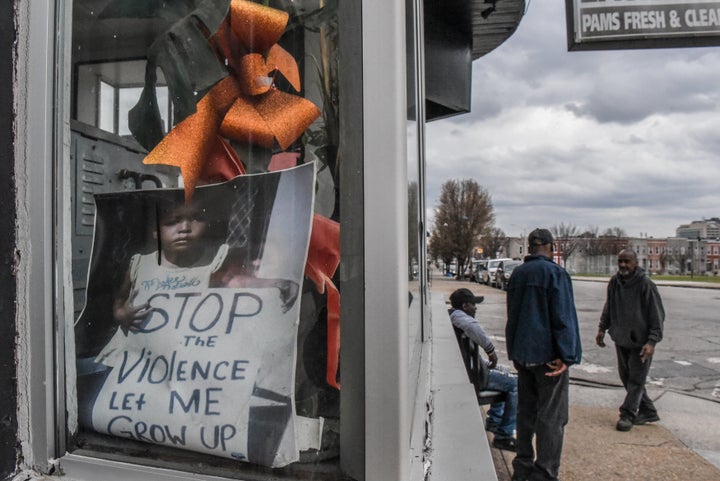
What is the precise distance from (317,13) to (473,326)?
3929mm

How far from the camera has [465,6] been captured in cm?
389

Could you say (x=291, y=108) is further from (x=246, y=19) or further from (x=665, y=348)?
(x=665, y=348)

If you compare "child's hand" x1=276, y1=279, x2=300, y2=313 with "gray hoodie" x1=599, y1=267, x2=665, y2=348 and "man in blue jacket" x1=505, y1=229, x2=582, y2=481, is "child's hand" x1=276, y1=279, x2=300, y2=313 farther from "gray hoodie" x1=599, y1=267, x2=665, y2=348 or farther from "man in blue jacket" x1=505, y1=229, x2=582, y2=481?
"gray hoodie" x1=599, y1=267, x2=665, y2=348

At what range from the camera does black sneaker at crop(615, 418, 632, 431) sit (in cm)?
495

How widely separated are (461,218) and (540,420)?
5847 centimetres

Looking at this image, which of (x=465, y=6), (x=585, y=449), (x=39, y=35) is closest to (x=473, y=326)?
(x=585, y=449)

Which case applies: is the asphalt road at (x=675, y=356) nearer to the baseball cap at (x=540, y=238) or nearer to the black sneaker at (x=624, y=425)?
the black sneaker at (x=624, y=425)

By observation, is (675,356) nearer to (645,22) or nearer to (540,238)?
(540,238)

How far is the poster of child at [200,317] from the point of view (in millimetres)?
1152

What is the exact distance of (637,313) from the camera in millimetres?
5094

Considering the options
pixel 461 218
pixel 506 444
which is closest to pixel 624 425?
pixel 506 444

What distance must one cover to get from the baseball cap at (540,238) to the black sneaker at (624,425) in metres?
2.13

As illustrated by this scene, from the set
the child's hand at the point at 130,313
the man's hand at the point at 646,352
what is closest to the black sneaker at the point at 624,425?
the man's hand at the point at 646,352

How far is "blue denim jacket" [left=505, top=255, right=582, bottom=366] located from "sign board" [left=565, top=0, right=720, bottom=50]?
1545 mm
